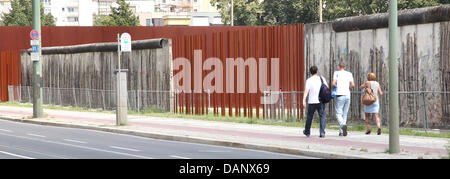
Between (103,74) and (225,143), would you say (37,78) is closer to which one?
(103,74)

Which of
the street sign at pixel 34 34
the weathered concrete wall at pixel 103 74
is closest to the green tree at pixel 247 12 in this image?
the weathered concrete wall at pixel 103 74

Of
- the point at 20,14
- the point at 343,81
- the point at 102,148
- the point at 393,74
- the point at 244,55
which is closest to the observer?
the point at 393,74

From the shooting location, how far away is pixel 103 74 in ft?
107

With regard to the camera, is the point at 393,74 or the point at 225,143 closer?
the point at 393,74

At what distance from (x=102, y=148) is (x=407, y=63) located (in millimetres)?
7514

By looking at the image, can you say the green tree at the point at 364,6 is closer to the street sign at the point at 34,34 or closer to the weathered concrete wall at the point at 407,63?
the street sign at the point at 34,34

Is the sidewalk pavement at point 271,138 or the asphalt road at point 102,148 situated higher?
the sidewalk pavement at point 271,138

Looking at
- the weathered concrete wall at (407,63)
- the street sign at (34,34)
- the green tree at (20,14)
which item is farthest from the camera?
the green tree at (20,14)

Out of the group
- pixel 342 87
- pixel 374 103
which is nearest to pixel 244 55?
pixel 342 87

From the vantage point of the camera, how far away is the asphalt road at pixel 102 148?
1472 cm

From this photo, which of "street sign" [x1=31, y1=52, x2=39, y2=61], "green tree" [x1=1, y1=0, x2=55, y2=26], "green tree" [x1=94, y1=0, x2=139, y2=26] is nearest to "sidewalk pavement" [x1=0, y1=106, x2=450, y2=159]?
"street sign" [x1=31, y1=52, x2=39, y2=61]

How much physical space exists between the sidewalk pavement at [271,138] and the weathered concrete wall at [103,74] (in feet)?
9.55

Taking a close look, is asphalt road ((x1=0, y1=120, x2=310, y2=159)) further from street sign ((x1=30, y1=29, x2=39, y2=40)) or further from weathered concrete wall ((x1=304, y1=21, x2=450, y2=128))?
street sign ((x1=30, y1=29, x2=39, y2=40))
